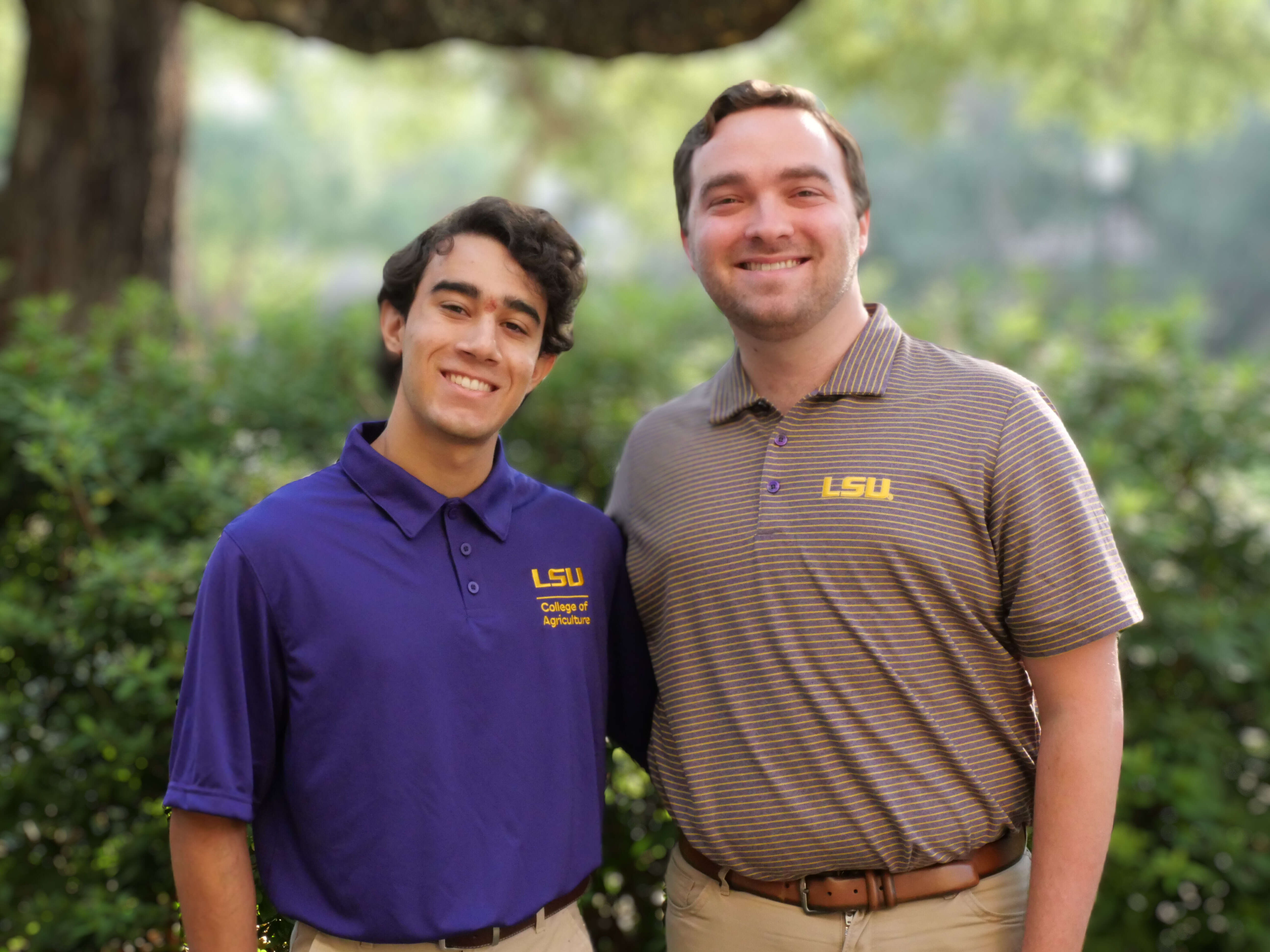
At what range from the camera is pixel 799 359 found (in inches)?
102

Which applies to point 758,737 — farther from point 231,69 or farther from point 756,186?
point 231,69

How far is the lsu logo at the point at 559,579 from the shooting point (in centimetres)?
243

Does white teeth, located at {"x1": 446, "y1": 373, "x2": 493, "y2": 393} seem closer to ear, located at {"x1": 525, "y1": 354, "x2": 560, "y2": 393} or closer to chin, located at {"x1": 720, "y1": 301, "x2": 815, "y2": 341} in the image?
ear, located at {"x1": 525, "y1": 354, "x2": 560, "y2": 393}

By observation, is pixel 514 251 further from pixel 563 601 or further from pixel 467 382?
pixel 563 601

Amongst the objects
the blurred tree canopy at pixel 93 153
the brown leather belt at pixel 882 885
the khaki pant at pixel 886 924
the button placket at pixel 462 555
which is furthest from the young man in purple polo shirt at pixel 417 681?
the blurred tree canopy at pixel 93 153

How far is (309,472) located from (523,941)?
6.61 ft

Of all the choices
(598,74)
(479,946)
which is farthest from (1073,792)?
(598,74)

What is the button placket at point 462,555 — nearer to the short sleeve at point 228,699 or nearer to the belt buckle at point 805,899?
the short sleeve at point 228,699

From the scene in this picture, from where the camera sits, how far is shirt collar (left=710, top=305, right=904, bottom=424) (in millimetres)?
2492

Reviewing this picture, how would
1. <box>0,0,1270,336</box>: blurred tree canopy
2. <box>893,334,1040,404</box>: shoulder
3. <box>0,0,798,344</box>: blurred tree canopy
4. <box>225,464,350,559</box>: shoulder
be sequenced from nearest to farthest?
<box>225,464,350,559</box>: shoulder, <box>893,334,1040,404</box>: shoulder, <box>0,0,1270,336</box>: blurred tree canopy, <box>0,0,798,344</box>: blurred tree canopy

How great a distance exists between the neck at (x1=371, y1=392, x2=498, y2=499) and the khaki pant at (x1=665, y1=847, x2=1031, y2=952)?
1009 mm

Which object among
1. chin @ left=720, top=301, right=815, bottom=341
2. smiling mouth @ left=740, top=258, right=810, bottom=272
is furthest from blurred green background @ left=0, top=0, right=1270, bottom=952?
smiling mouth @ left=740, top=258, right=810, bottom=272

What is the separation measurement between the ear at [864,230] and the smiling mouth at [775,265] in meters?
0.22

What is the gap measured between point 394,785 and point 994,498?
50.1 inches
